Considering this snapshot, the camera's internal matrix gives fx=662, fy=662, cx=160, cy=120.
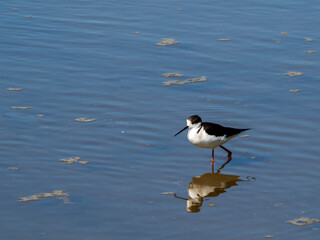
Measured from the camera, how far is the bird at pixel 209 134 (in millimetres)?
8164

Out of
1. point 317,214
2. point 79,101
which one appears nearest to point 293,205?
point 317,214

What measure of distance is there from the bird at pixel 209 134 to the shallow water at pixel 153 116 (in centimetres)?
23

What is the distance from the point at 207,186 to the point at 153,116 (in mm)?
1862

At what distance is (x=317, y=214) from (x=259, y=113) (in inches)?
115

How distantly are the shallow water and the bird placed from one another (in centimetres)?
23

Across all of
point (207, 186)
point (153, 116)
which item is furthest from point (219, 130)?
point (153, 116)

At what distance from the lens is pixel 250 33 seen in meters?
12.8

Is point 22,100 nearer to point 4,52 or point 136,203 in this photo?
point 4,52

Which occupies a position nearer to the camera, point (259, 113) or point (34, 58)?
point (259, 113)

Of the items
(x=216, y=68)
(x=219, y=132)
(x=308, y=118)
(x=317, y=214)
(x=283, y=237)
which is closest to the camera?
(x=283, y=237)

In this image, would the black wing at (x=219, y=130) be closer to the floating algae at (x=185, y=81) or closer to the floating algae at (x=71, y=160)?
the floating algae at (x=71, y=160)

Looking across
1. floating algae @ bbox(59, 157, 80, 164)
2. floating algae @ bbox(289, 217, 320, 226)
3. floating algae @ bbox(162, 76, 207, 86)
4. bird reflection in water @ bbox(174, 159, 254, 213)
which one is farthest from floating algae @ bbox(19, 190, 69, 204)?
floating algae @ bbox(162, 76, 207, 86)

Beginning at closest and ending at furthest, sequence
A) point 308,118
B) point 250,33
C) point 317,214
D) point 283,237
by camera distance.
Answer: point 283,237
point 317,214
point 308,118
point 250,33

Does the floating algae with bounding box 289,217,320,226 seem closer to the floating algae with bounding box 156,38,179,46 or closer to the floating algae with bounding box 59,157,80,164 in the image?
the floating algae with bounding box 59,157,80,164
